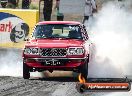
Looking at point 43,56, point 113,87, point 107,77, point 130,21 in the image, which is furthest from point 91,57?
point 130,21

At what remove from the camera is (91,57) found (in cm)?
1381

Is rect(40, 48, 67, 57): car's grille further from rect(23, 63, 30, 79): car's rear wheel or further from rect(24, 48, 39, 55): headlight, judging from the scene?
rect(23, 63, 30, 79): car's rear wheel

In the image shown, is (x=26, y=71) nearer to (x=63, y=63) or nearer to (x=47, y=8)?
(x=63, y=63)

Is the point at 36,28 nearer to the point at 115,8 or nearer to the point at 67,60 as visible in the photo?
the point at 67,60

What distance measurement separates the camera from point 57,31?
13.8 metres

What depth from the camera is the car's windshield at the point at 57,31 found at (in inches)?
523

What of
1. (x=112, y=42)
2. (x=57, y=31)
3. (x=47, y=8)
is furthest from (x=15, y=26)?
(x=57, y=31)

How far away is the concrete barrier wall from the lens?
22047 mm

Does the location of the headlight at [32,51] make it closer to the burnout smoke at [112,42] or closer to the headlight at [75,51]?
the headlight at [75,51]

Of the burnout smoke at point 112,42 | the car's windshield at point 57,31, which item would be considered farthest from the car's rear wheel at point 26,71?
the burnout smoke at point 112,42

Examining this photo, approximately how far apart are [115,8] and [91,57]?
30.4 feet

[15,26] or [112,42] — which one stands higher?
[15,26]

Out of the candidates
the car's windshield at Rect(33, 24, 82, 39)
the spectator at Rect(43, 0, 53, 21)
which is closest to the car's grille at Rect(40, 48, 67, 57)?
the car's windshield at Rect(33, 24, 82, 39)

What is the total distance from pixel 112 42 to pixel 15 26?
6.68 metres
